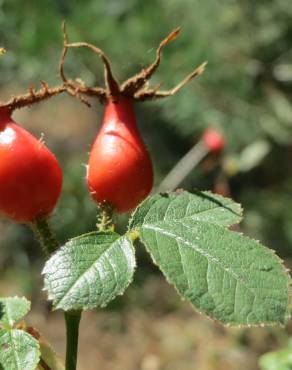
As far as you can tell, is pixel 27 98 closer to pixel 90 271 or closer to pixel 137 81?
pixel 137 81

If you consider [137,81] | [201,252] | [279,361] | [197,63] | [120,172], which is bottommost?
[279,361]

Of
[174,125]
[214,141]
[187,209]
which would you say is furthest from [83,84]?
[174,125]

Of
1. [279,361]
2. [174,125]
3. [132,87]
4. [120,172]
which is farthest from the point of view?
[174,125]

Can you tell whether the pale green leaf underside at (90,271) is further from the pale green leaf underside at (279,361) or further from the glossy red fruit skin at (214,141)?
the glossy red fruit skin at (214,141)

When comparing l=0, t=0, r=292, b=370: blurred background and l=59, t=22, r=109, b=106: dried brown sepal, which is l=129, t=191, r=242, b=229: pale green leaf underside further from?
l=0, t=0, r=292, b=370: blurred background

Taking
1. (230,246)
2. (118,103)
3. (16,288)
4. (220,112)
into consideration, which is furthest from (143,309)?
(230,246)

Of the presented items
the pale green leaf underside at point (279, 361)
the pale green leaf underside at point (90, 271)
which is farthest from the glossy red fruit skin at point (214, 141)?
the pale green leaf underside at point (90, 271)
